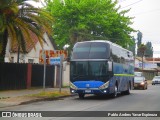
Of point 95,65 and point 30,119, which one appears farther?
point 95,65

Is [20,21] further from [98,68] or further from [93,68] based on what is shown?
[98,68]

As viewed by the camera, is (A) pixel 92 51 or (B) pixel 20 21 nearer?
(A) pixel 92 51

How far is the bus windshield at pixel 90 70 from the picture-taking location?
75.7 ft

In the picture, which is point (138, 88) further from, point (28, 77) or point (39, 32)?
point (39, 32)

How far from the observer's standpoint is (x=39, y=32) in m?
26.5

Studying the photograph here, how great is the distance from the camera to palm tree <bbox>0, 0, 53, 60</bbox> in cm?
2427

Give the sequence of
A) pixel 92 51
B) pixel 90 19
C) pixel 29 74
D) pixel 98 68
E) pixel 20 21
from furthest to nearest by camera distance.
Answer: pixel 90 19, pixel 29 74, pixel 20 21, pixel 92 51, pixel 98 68

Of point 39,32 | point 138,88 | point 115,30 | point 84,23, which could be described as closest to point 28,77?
point 39,32

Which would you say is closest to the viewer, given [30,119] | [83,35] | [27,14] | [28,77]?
[30,119]

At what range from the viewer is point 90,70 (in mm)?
23141

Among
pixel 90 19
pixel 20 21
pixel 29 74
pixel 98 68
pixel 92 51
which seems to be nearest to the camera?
pixel 98 68

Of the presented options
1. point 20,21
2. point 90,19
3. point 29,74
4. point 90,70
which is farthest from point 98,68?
point 90,19

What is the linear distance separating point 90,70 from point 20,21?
19.2 ft

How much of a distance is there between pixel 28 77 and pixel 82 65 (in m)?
8.19
